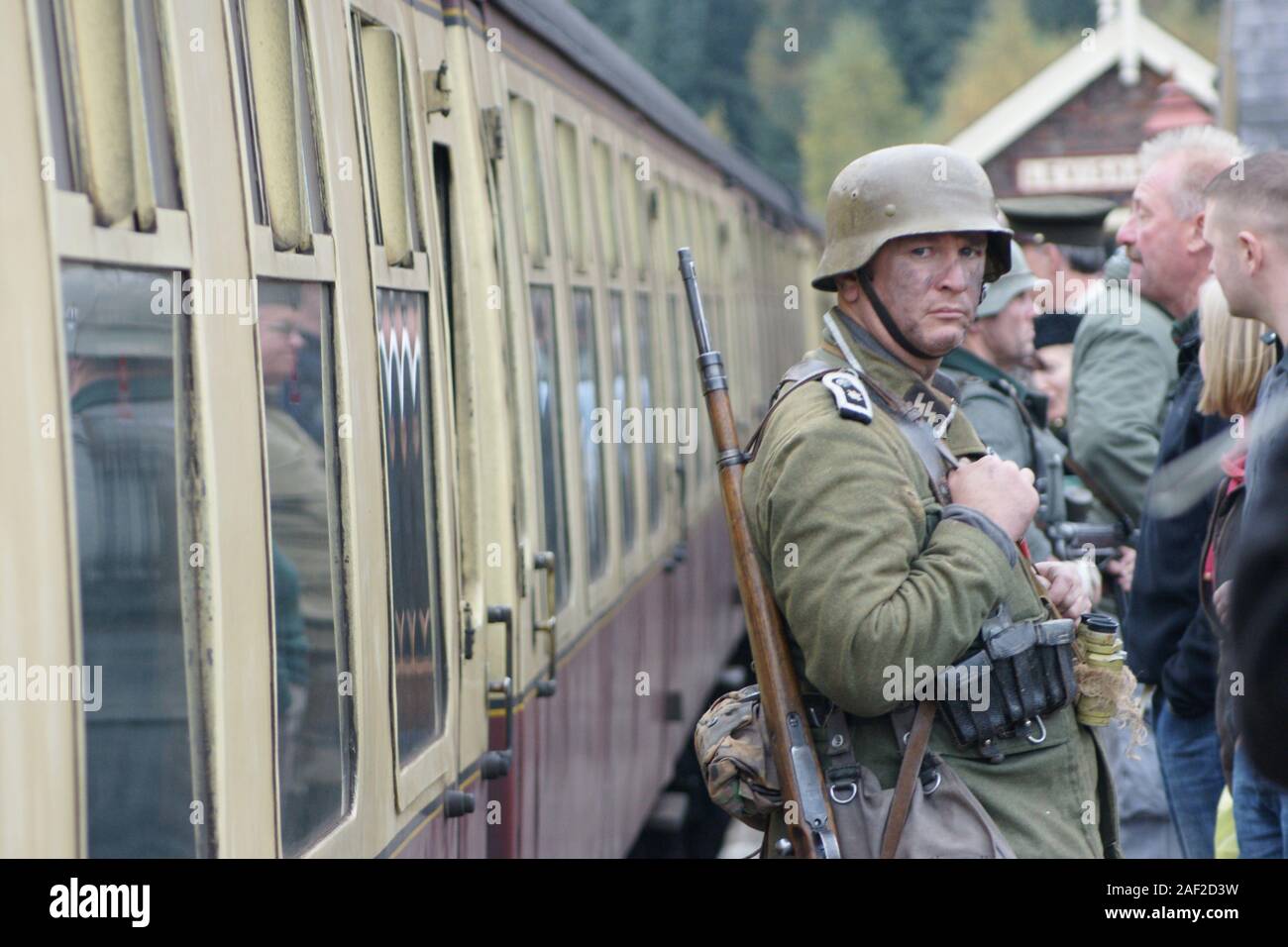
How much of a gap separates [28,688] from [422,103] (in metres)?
2.51

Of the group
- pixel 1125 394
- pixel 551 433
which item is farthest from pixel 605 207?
pixel 1125 394

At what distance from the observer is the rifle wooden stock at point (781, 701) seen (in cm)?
306

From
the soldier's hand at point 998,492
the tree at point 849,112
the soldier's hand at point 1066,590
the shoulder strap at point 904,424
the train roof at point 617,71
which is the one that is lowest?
the soldier's hand at point 1066,590

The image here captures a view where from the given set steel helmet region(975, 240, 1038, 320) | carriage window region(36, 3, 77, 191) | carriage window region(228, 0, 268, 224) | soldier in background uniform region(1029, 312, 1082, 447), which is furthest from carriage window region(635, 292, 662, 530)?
carriage window region(36, 3, 77, 191)

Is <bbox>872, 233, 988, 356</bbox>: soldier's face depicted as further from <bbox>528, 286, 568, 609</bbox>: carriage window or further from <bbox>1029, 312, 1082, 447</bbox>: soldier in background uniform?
<bbox>1029, 312, 1082, 447</bbox>: soldier in background uniform

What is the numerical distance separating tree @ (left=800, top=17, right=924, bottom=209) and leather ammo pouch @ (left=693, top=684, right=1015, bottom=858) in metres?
73.0

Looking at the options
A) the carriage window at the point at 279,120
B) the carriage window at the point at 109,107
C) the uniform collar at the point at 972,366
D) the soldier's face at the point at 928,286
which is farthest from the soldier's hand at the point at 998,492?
the uniform collar at the point at 972,366

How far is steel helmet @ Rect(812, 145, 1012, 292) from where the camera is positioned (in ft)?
10.7

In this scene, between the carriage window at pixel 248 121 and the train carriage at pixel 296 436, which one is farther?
the carriage window at pixel 248 121

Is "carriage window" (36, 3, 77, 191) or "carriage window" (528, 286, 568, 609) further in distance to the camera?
"carriage window" (528, 286, 568, 609)

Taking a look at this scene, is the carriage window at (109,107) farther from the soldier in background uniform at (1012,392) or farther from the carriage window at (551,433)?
the carriage window at (551,433)

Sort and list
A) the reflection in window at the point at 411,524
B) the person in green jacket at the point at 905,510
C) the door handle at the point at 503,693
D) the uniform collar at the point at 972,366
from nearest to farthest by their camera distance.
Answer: the person in green jacket at the point at 905,510
the reflection in window at the point at 411,524
the door handle at the point at 503,693
the uniform collar at the point at 972,366

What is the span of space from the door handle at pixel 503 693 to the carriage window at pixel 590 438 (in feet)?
5.66
